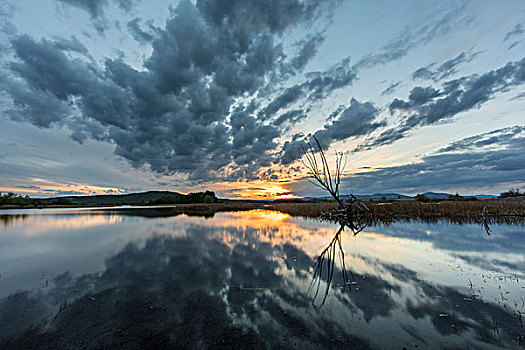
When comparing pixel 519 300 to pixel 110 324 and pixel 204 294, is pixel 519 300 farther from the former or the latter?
pixel 110 324

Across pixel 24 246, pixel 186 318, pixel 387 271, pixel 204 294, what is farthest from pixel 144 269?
pixel 24 246

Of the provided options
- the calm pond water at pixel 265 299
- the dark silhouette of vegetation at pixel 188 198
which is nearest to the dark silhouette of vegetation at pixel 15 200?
the dark silhouette of vegetation at pixel 188 198

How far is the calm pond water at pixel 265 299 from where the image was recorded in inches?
149

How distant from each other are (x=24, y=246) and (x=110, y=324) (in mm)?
13495

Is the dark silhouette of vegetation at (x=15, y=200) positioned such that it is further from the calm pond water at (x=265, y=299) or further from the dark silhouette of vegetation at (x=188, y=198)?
the calm pond water at (x=265, y=299)

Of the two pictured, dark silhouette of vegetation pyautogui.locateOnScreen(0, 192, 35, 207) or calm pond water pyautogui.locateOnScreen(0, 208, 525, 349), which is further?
dark silhouette of vegetation pyautogui.locateOnScreen(0, 192, 35, 207)

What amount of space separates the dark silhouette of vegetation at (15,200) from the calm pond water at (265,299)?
361 ft

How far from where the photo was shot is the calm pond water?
12.4 feet

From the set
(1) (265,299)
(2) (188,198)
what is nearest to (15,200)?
(2) (188,198)

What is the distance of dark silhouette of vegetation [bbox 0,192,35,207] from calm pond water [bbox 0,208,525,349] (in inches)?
4332

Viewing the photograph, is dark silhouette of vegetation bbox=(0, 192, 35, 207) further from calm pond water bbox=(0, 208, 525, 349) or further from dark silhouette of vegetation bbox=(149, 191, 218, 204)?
calm pond water bbox=(0, 208, 525, 349)

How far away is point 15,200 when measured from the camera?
3300 inches

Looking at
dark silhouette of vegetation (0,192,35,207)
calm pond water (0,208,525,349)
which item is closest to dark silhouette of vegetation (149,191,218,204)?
dark silhouette of vegetation (0,192,35,207)

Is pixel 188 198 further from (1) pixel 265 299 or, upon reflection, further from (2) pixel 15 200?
(1) pixel 265 299
